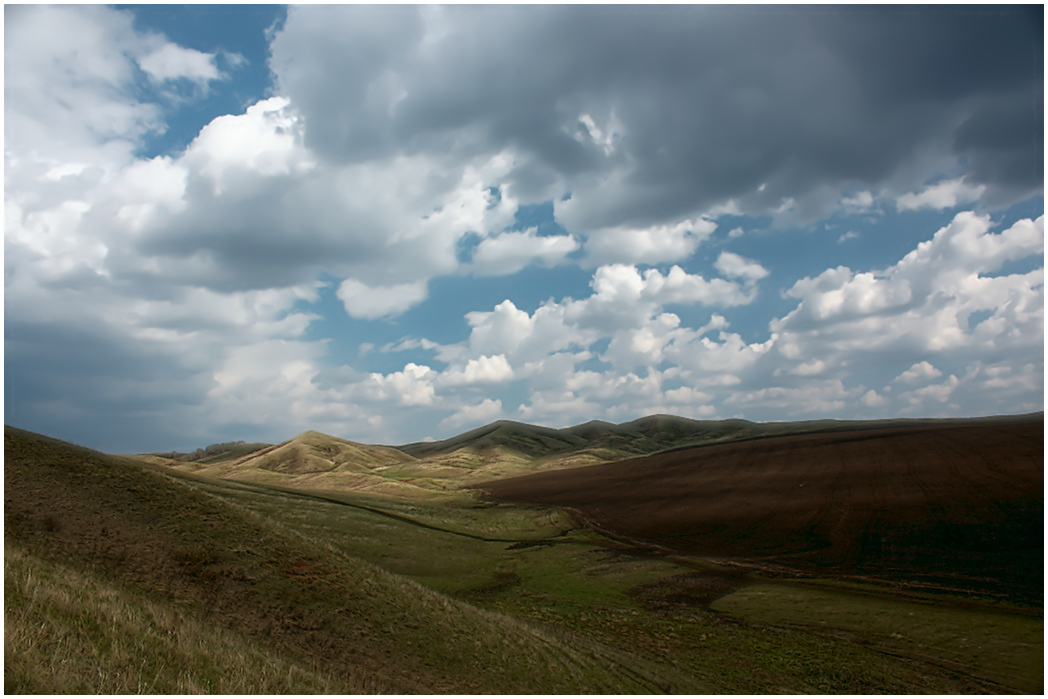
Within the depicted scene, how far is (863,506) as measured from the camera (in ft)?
190

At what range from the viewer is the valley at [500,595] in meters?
14.3

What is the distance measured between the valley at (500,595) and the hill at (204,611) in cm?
9

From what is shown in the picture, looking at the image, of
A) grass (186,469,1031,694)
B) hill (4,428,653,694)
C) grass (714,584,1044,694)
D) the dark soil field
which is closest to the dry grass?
hill (4,428,653,694)

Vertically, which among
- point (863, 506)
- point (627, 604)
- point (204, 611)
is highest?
point (204, 611)

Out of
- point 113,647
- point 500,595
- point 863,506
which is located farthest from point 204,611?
point 863,506

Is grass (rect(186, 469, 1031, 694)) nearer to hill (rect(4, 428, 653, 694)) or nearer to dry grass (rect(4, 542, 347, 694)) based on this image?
hill (rect(4, 428, 653, 694))

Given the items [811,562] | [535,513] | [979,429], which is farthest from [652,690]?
[979,429]

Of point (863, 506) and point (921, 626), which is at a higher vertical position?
point (863, 506)

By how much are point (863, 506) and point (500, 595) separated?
45.8m

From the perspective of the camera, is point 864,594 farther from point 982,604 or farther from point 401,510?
point 401,510

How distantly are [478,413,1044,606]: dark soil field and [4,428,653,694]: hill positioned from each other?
32725 millimetres

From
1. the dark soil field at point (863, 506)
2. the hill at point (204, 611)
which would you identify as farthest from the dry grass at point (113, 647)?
the dark soil field at point (863, 506)

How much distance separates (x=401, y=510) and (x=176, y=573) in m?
49.7

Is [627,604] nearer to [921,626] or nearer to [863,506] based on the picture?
[921,626]
